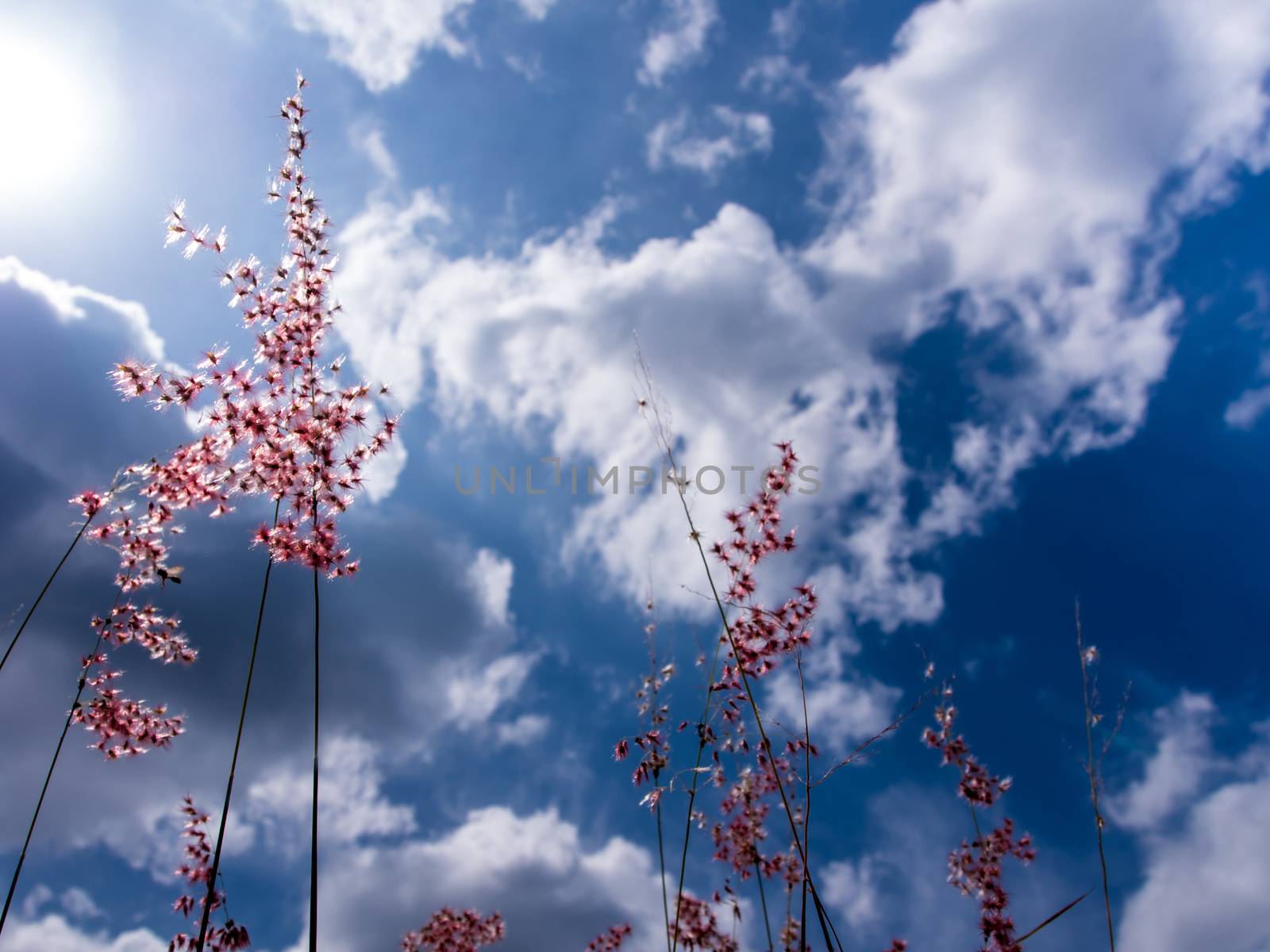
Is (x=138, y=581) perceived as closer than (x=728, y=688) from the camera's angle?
No

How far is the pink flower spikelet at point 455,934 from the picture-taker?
10719mm

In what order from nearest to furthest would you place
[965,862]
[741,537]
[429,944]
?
[741,537]
[965,862]
[429,944]

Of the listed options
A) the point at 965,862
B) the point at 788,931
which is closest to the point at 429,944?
the point at 788,931

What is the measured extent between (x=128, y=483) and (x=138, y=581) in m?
0.74

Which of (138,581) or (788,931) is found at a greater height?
(138,581)

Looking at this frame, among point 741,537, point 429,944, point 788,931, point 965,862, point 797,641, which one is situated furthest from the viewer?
point 429,944

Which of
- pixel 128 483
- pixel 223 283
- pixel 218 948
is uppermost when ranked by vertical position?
pixel 223 283

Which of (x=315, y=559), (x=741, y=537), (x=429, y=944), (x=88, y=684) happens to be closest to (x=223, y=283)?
(x=315, y=559)

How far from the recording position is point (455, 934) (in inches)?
424

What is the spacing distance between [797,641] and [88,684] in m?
5.17

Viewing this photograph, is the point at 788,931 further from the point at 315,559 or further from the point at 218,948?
the point at 315,559

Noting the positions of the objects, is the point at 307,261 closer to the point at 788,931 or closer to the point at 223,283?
the point at 223,283

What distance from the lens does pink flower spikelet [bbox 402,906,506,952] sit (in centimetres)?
1072

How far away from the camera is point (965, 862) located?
23.2 ft
